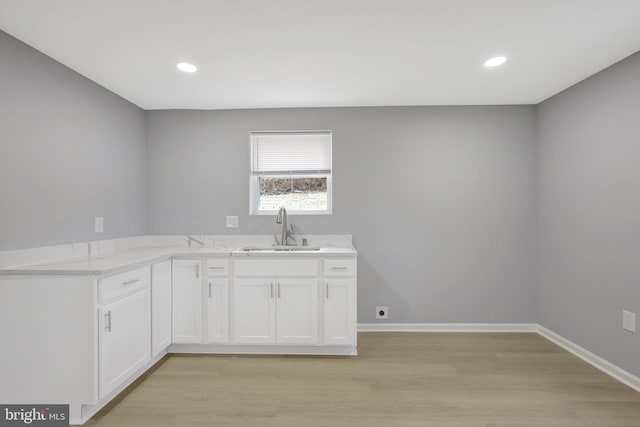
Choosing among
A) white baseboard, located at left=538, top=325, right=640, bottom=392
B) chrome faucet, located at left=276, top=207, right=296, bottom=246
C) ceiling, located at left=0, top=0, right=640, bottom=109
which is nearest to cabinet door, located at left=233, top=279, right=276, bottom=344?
chrome faucet, located at left=276, top=207, right=296, bottom=246

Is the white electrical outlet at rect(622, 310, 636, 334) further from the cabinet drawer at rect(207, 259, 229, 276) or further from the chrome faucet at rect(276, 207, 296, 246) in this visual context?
the cabinet drawer at rect(207, 259, 229, 276)

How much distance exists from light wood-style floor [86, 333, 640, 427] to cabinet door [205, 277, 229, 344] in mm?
204

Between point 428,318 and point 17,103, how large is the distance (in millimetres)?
3832

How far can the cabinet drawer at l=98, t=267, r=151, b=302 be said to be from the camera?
6.53 ft

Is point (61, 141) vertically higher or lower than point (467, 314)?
higher

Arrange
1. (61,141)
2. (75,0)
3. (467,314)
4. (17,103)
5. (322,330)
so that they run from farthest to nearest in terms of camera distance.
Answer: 1. (467,314)
2. (322,330)
3. (61,141)
4. (17,103)
5. (75,0)

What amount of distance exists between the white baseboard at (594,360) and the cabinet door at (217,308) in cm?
310

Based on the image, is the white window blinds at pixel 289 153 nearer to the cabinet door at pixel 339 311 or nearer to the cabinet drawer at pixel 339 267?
the cabinet drawer at pixel 339 267

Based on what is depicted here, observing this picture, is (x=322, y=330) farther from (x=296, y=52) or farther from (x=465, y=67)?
(x=465, y=67)

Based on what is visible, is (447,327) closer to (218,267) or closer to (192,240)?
(218,267)

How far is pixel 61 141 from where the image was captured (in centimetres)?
239

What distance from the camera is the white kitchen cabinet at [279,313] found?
2.78 metres

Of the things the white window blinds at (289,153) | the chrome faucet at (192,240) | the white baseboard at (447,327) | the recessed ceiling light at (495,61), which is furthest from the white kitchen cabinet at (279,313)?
the recessed ceiling light at (495,61)

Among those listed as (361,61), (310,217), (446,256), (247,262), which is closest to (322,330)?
(247,262)
